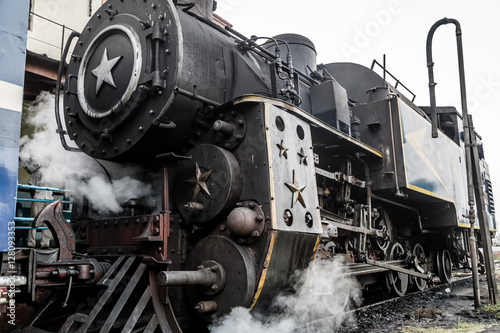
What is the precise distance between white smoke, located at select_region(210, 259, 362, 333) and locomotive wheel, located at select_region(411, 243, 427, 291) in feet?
6.29

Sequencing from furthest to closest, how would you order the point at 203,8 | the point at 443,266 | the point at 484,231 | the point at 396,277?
1. the point at 443,266
2. the point at 396,277
3. the point at 484,231
4. the point at 203,8

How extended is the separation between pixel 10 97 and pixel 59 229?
3.77ft

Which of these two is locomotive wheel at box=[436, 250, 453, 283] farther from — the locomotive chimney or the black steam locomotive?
the locomotive chimney

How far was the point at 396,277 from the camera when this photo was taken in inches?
237

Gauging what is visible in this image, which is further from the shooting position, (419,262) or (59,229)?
(419,262)

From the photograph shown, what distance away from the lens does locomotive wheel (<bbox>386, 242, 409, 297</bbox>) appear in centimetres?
577

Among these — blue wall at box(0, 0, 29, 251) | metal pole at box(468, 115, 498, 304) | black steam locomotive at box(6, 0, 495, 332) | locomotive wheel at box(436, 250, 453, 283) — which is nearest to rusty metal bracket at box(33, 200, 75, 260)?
black steam locomotive at box(6, 0, 495, 332)

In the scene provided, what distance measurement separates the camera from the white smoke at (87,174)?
3.45 metres

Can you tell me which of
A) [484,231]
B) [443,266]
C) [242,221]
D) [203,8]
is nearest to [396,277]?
[484,231]

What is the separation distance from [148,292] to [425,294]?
4.96 m

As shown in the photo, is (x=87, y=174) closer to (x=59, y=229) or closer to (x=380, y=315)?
(x=59, y=229)

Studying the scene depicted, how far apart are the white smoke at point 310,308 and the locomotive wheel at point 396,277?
0.90 m

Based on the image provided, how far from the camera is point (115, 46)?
10.9ft

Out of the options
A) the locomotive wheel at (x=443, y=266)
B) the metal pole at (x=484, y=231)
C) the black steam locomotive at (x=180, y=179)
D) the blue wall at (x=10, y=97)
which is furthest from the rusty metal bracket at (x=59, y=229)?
the locomotive wheel at (x=443, y=266)
